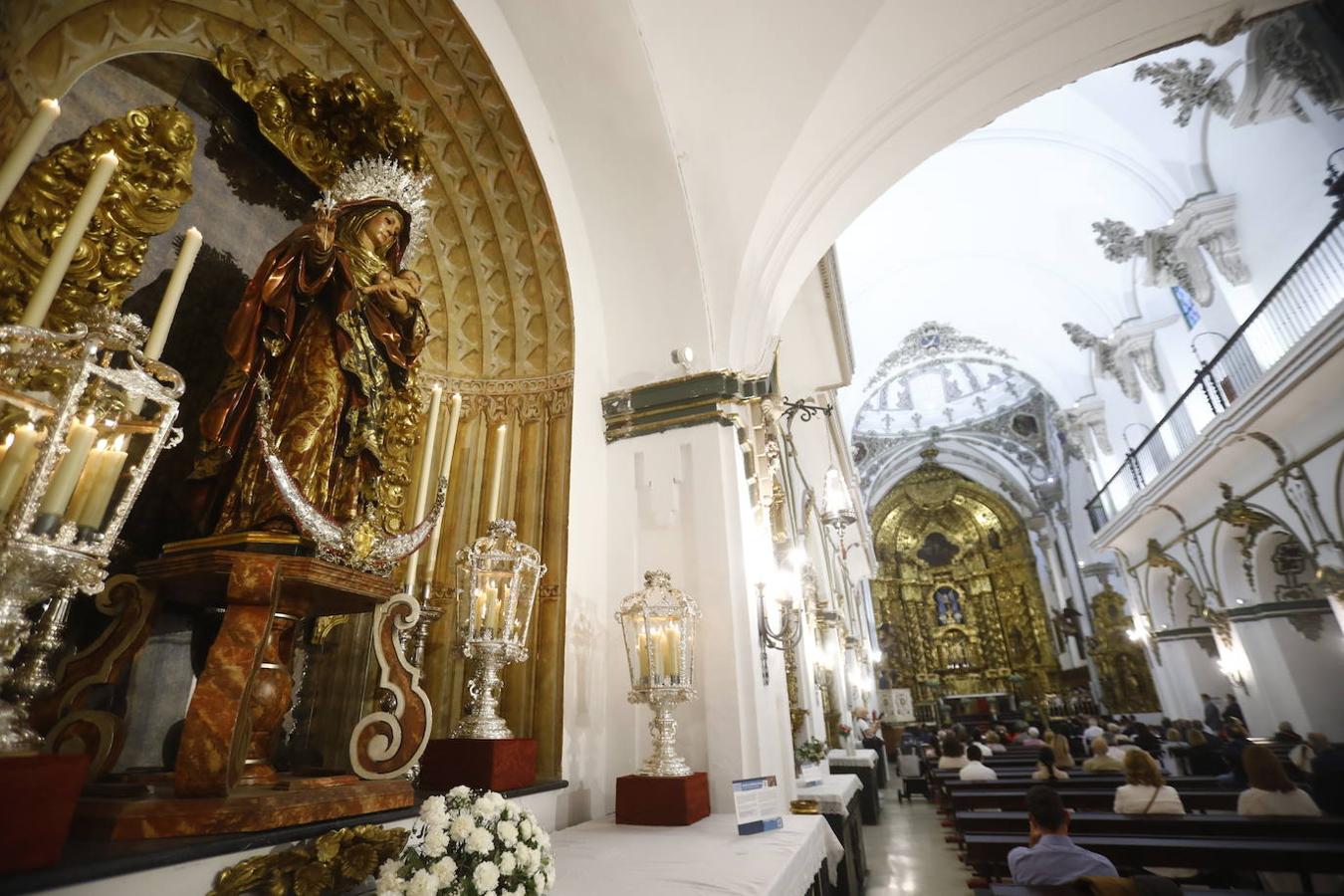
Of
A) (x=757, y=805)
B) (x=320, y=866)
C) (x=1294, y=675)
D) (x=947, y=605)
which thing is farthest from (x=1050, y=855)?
(x=947, y=605)

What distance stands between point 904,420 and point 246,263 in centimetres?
2554

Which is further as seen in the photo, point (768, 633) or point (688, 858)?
point (768, 633)

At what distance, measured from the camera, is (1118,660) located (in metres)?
20.2

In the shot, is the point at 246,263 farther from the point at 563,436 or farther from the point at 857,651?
the point at 857,651

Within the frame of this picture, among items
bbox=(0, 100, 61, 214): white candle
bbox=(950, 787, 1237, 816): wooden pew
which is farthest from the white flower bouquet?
bbox=(950, 787, 1237, 816): wooden pew

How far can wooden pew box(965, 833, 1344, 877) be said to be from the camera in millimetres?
3305

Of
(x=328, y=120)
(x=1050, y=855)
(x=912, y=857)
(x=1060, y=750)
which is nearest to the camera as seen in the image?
(x=1050, y=855)

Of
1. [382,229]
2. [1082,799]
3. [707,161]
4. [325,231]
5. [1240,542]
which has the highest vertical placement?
[707,161]

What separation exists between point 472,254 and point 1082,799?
7.62 meters

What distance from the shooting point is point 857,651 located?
54.3ft

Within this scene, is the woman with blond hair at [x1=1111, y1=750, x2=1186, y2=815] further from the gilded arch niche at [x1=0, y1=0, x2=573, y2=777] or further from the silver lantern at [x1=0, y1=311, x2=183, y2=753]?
the silver lantern at [x1=0, y1=311, x2=183, y2=753]

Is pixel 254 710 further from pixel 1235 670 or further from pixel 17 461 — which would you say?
pixel 1235 670

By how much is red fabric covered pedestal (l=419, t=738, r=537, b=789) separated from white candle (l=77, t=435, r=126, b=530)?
5.78ft

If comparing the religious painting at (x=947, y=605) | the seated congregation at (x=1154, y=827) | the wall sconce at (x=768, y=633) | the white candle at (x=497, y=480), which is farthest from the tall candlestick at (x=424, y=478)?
the religious painting at (x=947, y=605)
